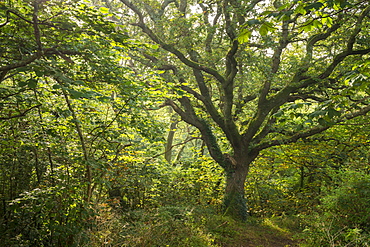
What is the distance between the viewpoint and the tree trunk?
8.75 meters

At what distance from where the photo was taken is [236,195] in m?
8.95

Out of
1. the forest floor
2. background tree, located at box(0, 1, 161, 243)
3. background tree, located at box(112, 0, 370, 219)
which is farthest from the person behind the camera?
background tree, located at box(112, 0, 370, 219)

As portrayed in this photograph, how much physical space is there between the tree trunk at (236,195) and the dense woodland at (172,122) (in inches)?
1.8

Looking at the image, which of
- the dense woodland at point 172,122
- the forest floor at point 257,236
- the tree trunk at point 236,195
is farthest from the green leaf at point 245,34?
the tree trunk at point 236,195

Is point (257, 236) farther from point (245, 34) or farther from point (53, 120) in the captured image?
point (245, 34)

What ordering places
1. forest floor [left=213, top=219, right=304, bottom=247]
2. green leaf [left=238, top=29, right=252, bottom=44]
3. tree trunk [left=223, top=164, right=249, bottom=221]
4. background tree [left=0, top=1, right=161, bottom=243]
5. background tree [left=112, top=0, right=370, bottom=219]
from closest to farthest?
green leaf [left=238, top=29, right=252, bottom=44] < background tree [left=0, top=1, right=161, bottom=243] < forest floor [left=213, top=219, right=304, bottom=247] < background tree [left=112, top=0, right=370, bottom=219] < tree trunk [left=223, top=164, right=249, bottom=221]

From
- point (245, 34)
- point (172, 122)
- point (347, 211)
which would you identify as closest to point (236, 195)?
point (172, 122)

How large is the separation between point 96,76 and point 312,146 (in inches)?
317

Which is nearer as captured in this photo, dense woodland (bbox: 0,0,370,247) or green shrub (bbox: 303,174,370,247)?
dense woodland (bbox: 0,0,370,247)

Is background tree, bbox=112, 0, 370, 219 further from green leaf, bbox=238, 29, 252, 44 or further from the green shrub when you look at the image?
green leaf, bbox=238, 29, 252, 44

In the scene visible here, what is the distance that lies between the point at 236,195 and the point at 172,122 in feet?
10.9

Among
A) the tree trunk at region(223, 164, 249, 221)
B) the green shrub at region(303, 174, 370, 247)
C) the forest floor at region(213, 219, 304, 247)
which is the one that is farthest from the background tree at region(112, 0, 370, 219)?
the green shrub at region(303, 174, 370, 247)

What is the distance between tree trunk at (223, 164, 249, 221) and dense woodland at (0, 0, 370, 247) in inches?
1.8

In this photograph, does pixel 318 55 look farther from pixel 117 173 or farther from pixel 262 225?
pixel 117 173
